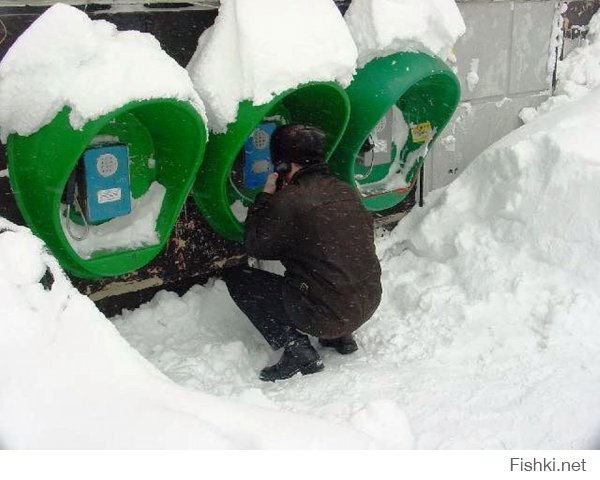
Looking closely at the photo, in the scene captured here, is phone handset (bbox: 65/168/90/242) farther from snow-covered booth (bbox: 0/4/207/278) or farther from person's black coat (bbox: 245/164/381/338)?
person's black coat (bbox: 245/164/381/338)

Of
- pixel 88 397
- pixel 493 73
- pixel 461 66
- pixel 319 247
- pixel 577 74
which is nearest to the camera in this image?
pixel 88 397

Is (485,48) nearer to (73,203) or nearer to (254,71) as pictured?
(254,71)

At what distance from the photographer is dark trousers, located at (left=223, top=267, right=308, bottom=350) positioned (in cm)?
312

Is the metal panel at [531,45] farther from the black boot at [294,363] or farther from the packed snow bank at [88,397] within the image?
the packed snow bank at [88,397]

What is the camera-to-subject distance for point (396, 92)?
11.0 ft

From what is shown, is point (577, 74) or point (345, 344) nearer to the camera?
point (345, 344)

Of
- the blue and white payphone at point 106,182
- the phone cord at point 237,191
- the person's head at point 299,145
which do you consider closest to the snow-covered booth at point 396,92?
the phone cord at point 237,191

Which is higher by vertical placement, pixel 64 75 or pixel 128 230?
pixel 64 75

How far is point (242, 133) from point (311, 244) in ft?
1.73

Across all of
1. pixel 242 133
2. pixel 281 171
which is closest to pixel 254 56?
pixel 242 133

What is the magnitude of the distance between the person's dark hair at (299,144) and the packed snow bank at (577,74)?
234cm

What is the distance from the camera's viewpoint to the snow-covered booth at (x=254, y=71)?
292cm

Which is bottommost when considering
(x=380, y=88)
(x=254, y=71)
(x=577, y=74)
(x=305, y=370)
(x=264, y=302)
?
(x=305, y=370)

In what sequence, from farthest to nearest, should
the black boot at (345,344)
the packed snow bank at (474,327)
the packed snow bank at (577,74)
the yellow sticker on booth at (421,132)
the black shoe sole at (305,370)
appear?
the packed snow bank at (577,74), the yellow sticker on booth at (421,132), the black boot at (345,344), the black shoe sole at (305,370), the packed snow bank at (474,327)
